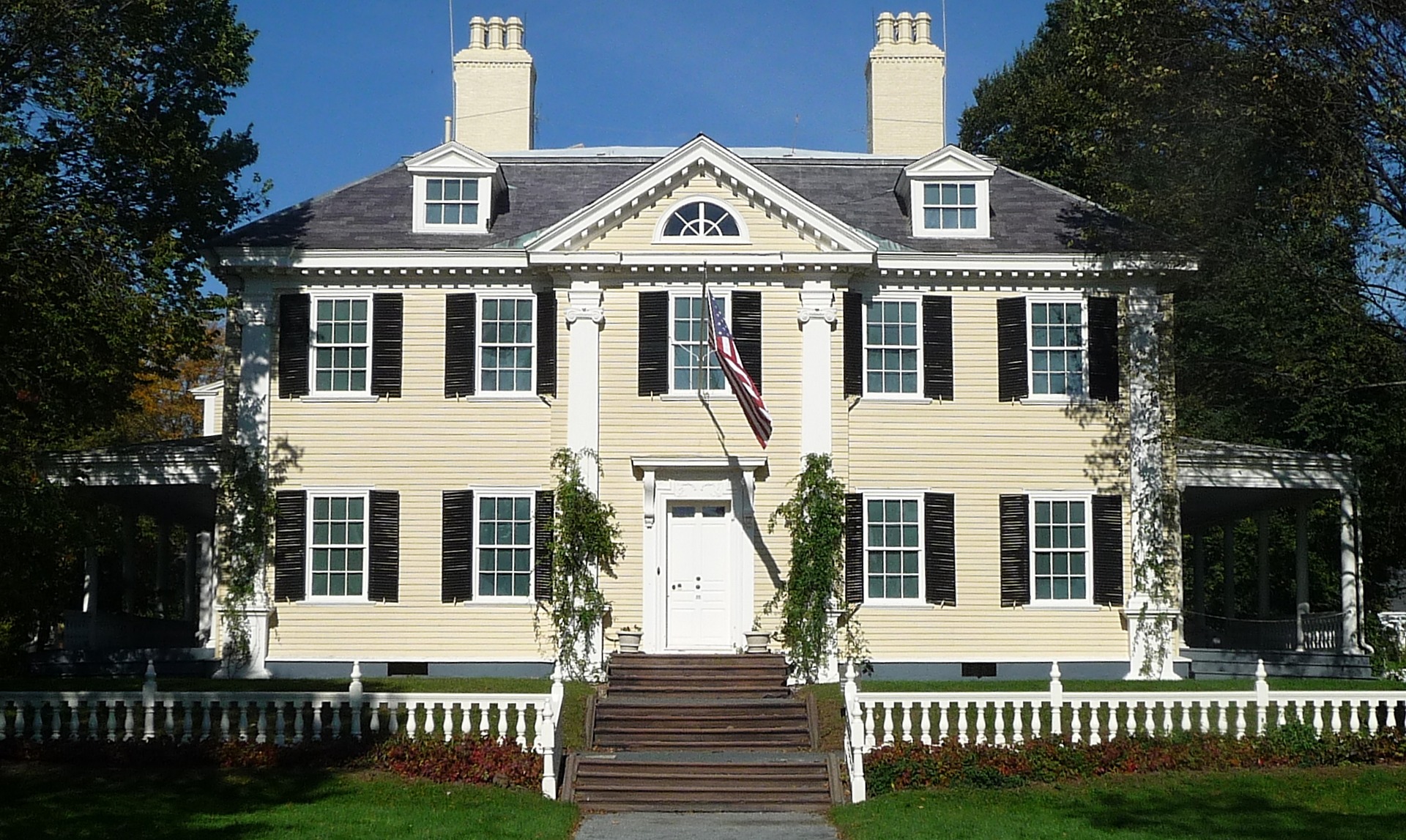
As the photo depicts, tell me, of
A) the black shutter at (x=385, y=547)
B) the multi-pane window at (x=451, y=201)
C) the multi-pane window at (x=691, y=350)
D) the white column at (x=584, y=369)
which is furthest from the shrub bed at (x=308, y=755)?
the multi-pane window at (x=451, y=201)

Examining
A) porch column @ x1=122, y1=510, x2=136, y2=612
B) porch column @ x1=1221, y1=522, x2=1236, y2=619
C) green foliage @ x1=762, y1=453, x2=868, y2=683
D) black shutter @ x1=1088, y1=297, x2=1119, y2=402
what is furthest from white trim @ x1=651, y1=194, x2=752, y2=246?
porch column @ x1=1221, y1=522, x2=1236, y2=619

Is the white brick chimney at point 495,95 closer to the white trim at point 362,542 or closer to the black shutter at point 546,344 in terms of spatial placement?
the black shutter at point 546,344

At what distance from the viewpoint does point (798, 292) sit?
76.3 feet

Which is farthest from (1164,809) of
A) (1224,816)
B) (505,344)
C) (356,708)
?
(505,344)

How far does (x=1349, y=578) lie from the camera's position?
23578 millimetres

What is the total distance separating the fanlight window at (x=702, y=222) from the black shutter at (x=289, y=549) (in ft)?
24.3

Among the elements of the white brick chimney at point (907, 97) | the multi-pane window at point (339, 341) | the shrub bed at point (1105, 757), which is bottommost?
the shrub bed at point (1105, 757)

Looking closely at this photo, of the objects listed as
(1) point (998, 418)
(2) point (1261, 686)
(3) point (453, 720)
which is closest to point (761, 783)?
(3) point (453, 720)

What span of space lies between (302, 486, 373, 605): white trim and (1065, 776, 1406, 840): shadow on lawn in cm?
1206

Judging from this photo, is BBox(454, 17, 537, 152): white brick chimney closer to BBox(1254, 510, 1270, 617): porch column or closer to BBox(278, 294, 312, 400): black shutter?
BBox(278, 294, 312, 400): black shutter

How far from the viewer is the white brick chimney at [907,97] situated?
29.5m

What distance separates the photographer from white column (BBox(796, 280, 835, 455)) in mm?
23047

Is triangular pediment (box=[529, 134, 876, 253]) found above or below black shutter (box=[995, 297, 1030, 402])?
above

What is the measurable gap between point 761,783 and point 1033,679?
7527 millimetres
